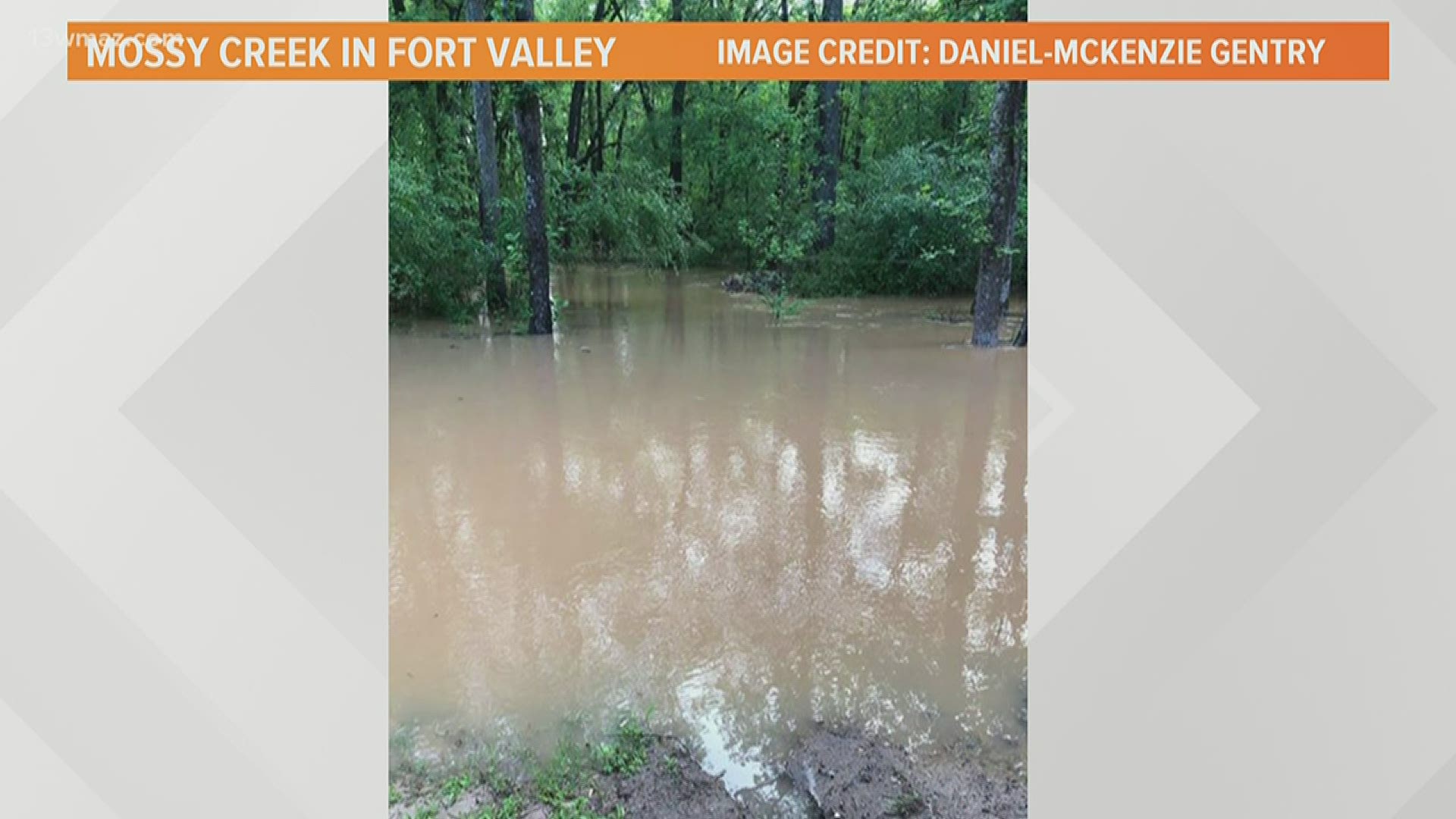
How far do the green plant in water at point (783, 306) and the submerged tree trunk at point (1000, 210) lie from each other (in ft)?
10.7

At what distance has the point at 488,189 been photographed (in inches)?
460

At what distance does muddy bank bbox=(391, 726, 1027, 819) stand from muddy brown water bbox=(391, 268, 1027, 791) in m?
0.13

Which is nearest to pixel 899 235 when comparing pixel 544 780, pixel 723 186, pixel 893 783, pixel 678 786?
pixel 723 186

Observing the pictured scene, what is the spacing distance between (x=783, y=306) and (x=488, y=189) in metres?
4.79

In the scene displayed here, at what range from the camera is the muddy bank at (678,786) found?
263 cm

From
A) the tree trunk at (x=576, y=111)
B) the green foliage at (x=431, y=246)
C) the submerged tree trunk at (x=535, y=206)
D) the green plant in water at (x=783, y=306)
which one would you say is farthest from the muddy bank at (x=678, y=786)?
the tree trunk at (x=576, y=111)

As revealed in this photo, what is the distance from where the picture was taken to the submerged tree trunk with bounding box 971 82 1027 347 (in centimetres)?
985

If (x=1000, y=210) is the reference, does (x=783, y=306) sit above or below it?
below

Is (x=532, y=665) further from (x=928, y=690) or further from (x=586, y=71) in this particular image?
(x=586, y=71)

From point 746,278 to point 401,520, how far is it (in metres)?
13.5

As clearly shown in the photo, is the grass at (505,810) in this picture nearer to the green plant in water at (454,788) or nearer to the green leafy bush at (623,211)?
the green plant in water at (454,788)

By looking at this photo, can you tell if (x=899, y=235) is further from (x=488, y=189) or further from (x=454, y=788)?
(x=454, y=788)

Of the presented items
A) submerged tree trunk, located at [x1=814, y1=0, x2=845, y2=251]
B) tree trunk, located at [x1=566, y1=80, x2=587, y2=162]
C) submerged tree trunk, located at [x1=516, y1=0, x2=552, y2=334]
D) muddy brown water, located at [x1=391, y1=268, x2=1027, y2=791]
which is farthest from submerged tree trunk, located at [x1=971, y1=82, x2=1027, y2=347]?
tree trunk, located at [x1=566, y1=80, x2=587, y2=162]

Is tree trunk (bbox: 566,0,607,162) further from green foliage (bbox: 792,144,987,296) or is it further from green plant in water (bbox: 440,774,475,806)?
green plant in water (bbox: 440,774,475,806)
